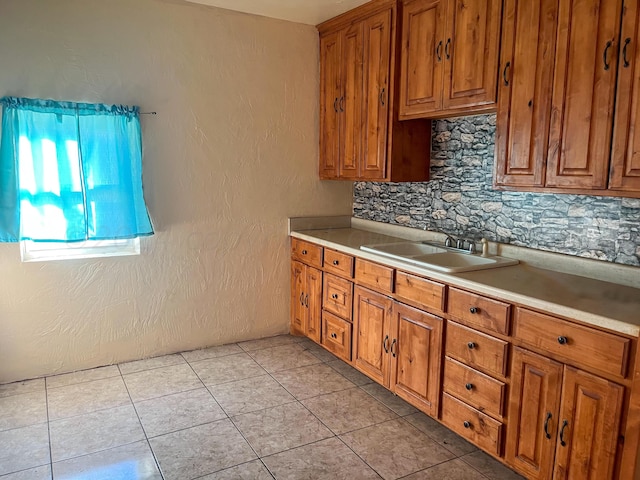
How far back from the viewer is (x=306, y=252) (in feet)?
12.2

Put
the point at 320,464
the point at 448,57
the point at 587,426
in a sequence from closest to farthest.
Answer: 1. the point at 587,426
2. the point at 320,464
3. the point at 448,57

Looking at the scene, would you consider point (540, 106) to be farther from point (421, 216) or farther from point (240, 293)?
point (240, 293)

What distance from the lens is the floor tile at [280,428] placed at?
2.51 metres

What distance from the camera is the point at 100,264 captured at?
10.8 ft

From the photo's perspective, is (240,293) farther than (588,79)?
Yes

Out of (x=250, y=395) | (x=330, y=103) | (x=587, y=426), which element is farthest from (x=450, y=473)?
(x=330, y=103)

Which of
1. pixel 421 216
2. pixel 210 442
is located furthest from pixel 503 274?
pixel 210 442

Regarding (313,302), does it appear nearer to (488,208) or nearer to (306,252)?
(306,252)

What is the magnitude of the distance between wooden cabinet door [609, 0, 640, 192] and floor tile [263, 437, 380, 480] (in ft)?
5.44

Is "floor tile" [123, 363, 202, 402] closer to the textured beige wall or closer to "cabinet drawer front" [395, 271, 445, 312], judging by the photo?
the textured beige wall

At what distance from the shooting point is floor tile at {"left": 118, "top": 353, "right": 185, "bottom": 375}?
336 cm

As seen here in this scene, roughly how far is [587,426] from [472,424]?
0.60 meters

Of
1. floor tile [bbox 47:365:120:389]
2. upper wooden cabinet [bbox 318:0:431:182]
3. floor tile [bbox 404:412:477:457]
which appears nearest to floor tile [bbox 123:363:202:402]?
floor tile [bbox 47:365:120:389]

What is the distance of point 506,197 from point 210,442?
2.04 m
